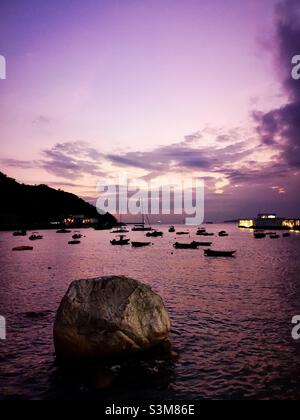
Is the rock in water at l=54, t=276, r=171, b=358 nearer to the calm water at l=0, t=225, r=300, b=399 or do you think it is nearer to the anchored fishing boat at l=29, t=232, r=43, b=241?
the calm water at l=0, t=225, r=300, b=399

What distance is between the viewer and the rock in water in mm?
11273

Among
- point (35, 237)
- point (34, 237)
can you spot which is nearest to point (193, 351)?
point (34, 237)

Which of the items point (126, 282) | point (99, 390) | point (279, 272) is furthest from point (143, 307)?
point (279, 272)

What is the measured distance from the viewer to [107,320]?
11.2m

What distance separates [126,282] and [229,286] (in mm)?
18748

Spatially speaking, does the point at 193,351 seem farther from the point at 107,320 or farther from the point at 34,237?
the point at 34,237

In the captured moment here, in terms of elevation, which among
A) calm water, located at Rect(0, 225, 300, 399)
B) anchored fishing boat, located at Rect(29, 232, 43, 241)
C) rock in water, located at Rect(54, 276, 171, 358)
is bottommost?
anchored fishing boat, located at Rect(29, 232, 43, 241)

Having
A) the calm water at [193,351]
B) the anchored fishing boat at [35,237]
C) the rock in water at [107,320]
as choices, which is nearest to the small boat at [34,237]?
the anchored fishing boat at [35,237]

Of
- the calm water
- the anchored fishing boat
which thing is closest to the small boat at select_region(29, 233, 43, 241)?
the anchored fishing boat

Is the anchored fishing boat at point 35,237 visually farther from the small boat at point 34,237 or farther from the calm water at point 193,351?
the calm water at point 193,351

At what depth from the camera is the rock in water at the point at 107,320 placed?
37.0 ft

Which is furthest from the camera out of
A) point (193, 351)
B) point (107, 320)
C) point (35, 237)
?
point (35, 237)

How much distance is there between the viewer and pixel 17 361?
12719 millimetres

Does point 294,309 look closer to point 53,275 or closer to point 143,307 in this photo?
point 143,307
